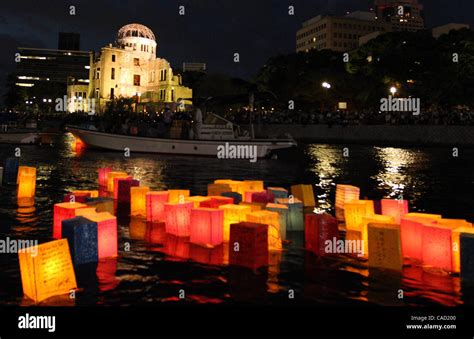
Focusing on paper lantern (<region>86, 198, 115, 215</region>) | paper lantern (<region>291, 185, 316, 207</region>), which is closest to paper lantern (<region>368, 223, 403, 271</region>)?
paper lantern (<region>291, 185, 316, 207</region>)

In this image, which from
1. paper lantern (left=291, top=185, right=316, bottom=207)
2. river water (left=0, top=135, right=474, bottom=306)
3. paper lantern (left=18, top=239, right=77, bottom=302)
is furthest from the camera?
paper lantern (left=291, top=185, right=316, bottom=207)

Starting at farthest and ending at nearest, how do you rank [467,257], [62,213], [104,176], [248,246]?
[104,176] < [62,213] < [248,246] < [467,257]

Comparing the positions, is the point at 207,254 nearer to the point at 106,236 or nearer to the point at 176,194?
the point at 106,236

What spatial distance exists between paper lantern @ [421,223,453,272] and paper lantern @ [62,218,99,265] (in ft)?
16.4

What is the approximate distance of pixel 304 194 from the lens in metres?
12.1

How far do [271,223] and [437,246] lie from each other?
2.58 m

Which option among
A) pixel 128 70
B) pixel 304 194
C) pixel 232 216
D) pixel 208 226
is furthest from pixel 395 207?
pixel 128 70

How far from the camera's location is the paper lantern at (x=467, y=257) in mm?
6355

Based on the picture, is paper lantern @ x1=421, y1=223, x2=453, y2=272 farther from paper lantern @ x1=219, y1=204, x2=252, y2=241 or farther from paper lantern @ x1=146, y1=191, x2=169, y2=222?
paper lantern @ x1=146, y1=191, x2=169, y2=222

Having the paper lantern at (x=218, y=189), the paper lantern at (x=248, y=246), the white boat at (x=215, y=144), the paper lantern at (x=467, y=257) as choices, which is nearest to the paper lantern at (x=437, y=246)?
the paper lantern at (x=467, y=257)

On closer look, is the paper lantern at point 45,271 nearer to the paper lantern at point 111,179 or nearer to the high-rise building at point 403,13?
the paper lantern at point 111,179

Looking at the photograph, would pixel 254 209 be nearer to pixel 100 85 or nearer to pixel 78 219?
pixel 78 219

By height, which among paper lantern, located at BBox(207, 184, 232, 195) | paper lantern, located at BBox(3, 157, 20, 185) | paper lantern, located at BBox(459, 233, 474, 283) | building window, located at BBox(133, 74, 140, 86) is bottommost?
paper lantern, located at BBox(459, 233, 474, 283)

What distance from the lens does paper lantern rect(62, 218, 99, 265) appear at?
6.83 m
